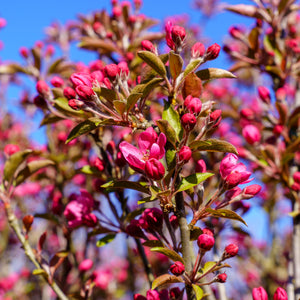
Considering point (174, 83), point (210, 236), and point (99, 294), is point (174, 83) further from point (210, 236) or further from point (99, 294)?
point (99, 294)

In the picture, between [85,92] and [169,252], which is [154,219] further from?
[85,92]

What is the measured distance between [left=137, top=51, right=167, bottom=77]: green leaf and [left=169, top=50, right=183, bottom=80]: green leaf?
0.10ft

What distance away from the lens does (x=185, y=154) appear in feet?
3.66

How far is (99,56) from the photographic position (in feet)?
9.23

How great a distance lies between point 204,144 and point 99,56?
1895mm

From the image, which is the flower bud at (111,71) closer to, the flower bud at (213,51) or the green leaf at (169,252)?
the flower bud at (213,51)

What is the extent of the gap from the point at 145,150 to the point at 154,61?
0.33 metres

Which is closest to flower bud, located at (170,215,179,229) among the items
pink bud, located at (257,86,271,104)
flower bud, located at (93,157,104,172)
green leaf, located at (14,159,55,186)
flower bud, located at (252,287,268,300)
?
flower bud, located at (252,287,268,300)

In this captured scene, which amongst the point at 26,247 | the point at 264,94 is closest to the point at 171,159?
the point at 26,247

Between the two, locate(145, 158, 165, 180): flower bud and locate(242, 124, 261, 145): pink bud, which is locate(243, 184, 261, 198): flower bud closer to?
locate(145, 158, 165, 180): flower bud

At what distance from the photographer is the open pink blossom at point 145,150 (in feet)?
3.81

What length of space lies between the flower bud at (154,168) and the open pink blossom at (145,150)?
59mm

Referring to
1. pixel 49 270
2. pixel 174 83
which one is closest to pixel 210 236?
pixel 174 83

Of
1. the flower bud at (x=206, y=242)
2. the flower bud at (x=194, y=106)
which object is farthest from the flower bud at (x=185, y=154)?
the flower bud at (x=206, y=242)
